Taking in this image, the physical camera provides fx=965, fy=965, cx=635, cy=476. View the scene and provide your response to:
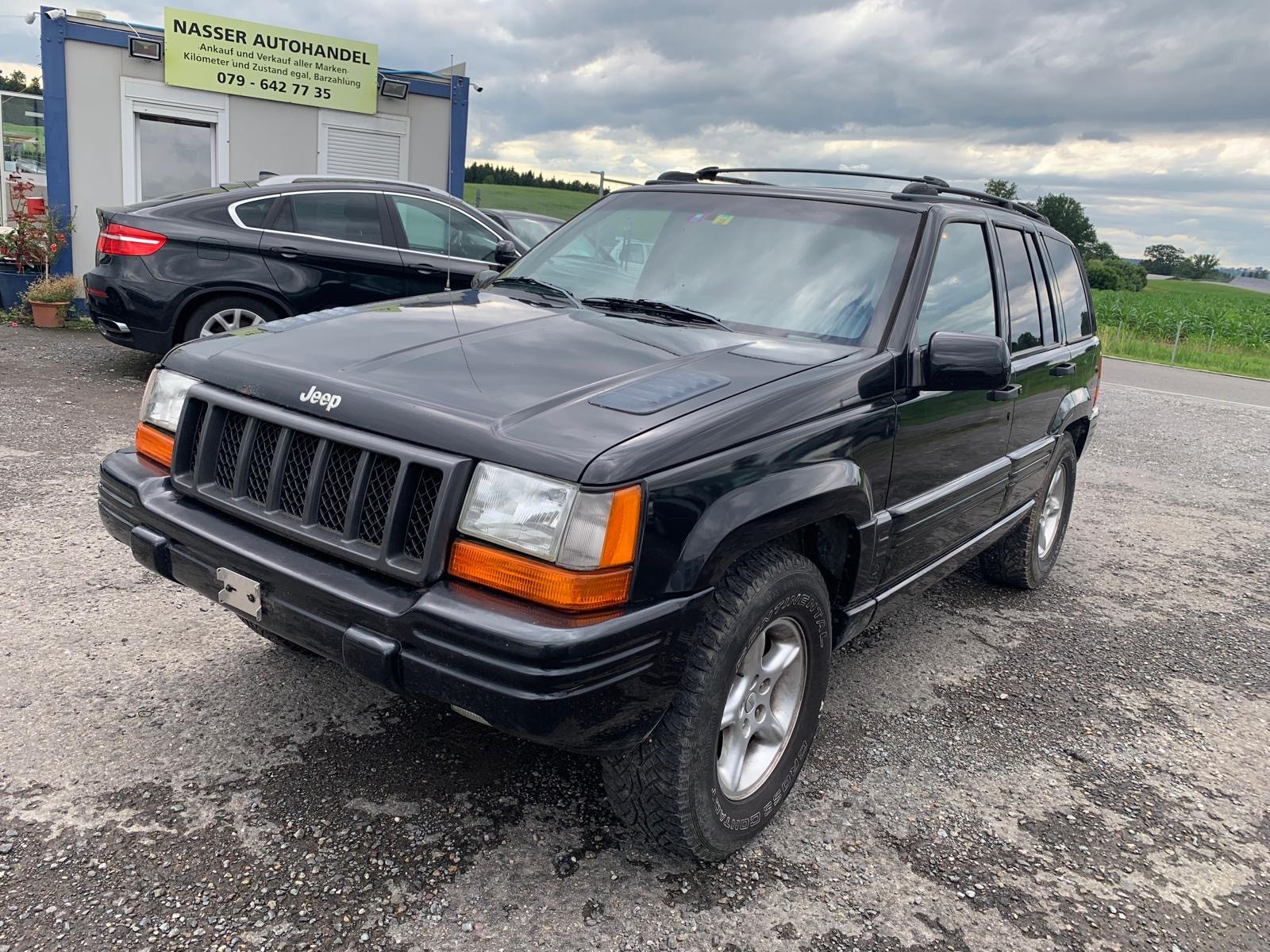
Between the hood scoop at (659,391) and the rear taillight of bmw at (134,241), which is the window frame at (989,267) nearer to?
the hood scoop at (659,391)

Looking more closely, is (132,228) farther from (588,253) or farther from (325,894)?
(325,894)

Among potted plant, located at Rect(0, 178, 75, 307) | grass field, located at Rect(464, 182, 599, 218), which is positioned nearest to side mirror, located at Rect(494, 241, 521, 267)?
grass field, located at Rect(464, 182, 599, 218)

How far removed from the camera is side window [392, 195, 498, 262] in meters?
Answer: 7.91

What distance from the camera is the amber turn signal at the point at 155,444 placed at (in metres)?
2.81

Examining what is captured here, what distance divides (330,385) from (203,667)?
1.54 metres

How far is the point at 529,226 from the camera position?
10.9m

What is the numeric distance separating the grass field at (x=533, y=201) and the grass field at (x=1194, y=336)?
35.5ft

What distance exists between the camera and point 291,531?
2389 millimetres

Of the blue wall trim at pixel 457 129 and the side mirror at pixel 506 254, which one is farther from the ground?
the blue wall trim at pixel 457 129

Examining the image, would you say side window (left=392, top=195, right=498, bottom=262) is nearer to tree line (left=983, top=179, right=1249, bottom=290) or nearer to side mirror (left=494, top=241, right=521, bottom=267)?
side mirror (left=494, top=241, right=521, bottom=267)

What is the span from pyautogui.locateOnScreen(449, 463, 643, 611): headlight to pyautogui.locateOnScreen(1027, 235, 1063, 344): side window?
305 cm

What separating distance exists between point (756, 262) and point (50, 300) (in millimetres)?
9668

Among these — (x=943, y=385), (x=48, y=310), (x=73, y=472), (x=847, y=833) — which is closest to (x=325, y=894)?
(x=847, y=833)

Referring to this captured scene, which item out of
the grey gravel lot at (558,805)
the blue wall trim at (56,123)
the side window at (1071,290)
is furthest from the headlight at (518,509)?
the blue wall trim at (56,123)
